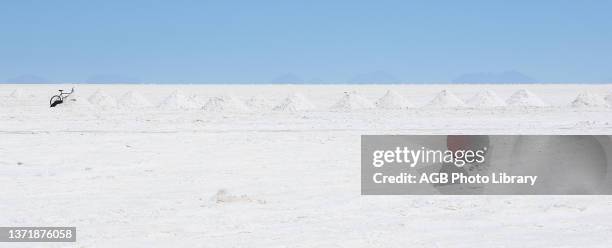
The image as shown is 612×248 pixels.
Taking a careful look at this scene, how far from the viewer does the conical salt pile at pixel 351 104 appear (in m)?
24.4

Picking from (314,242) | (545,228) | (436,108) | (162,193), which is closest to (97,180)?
(162,193)

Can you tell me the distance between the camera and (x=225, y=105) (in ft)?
79.3

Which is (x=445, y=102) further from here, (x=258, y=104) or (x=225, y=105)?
(x=225, y=105)

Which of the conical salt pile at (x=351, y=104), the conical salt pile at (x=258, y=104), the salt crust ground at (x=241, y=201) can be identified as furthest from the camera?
the conical salt pile at (x=258, y=104)

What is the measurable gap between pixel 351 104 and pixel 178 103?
581 centimetres

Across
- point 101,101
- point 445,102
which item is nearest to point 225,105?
point 101,101

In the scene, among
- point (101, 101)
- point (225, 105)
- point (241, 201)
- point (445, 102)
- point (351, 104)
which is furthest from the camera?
point (101, 101)

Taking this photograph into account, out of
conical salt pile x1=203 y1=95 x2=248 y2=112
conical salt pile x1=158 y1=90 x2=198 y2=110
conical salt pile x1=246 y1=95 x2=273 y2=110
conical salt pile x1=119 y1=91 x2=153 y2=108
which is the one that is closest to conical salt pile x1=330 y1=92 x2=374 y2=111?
conical salt pile x1=246 y1=95 x2=273 y2=110

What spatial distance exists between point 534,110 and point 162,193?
57.3 ft

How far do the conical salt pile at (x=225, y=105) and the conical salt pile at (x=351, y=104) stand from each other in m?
2.94

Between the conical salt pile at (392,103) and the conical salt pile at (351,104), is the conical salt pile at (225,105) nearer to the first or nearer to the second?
the conical salt pile at (351,104)

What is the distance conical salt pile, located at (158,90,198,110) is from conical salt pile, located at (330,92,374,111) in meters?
4.93

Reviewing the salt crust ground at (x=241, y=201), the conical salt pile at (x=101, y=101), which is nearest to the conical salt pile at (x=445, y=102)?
the salt crust ground at (x=241, y=201)

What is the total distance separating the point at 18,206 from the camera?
23.7 ft
